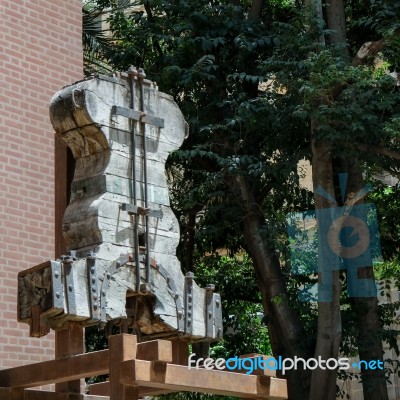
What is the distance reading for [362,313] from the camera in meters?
14.7

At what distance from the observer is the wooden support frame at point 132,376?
21.8ft

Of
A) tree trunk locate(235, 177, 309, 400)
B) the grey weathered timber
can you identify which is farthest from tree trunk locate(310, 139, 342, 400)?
the grey weathered timber

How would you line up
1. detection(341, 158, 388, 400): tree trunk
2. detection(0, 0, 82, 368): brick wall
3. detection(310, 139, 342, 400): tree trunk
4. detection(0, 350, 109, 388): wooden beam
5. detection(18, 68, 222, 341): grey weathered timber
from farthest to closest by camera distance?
detection(341, 158, 388, 400): tree trunk
detection(310, 139, 342, 400): tree trunk
detection(0, 0, 82, 368): brick wall
detection(18, 68, 222, 341): grey weathered timber
detection(0, 350, 109, 388): wooden beam

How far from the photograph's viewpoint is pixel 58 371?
7.13 m

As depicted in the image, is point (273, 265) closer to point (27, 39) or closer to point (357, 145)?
point (357, 145)

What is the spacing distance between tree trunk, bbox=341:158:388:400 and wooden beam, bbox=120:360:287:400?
6.55 metres

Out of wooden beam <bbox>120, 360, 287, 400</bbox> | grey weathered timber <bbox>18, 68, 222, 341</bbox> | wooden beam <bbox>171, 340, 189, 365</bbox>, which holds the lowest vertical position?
wooden beam <bbox>120, 360, 287, 400</bbox>

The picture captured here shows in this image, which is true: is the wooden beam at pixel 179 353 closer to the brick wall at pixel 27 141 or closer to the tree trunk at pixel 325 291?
the brick wall at pixel 27 141

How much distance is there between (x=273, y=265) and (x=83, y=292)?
8181 millimetres

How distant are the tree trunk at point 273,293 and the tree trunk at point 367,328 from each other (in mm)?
823

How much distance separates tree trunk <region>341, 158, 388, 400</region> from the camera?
46.5 feet

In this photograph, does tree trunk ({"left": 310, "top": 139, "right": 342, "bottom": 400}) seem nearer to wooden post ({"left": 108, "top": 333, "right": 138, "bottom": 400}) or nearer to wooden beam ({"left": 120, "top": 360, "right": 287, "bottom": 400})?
wooden beam ({"left": 120, "top": 360, "right": 287, "bottom": 400})

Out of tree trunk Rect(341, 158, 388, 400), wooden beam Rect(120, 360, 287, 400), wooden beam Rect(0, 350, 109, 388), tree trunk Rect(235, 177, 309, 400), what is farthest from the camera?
tree trunk Rect(235, 177, 309, 400)

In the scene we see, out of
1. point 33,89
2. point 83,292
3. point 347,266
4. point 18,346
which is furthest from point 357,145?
point 83,292
